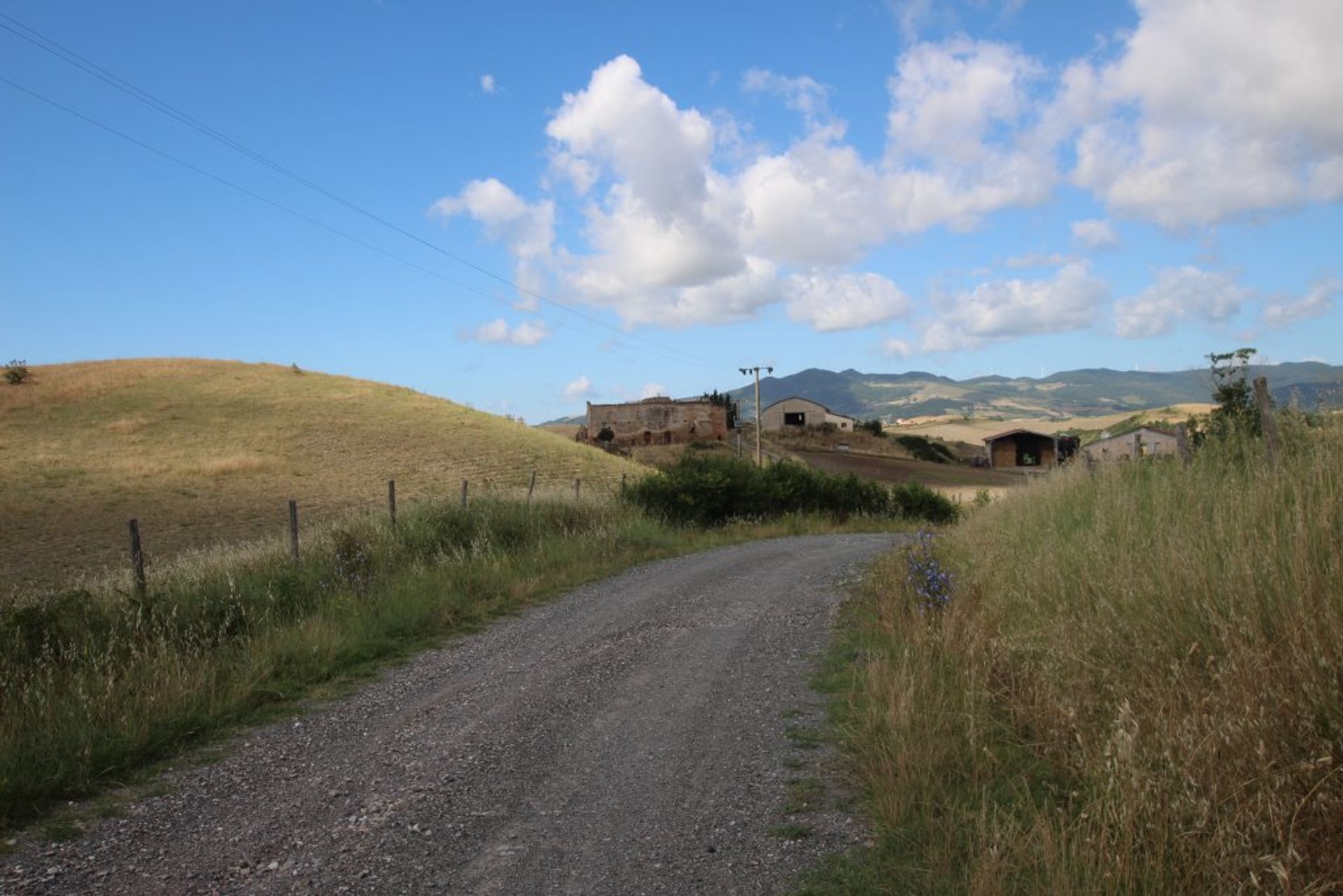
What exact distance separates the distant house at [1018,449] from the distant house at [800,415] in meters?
19.2

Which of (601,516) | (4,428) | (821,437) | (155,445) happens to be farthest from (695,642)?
(821,437)

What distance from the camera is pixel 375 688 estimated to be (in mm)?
7660

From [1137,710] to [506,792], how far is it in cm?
345

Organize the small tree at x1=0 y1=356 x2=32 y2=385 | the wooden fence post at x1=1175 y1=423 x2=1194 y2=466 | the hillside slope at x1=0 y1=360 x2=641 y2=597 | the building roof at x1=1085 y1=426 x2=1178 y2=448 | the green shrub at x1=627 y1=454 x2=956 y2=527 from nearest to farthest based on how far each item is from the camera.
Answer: the wooden fence post at x1=1175 y1=423 x2=1194 y2=466, the building roof at x1=1085 y1=426 x2=1178 y2=448, the green shrub at x1=627 y1=454 x2=956 y2=527, the hillside slope at x1=0 y1=360 x2=641 y2=597, the small tree at x1=0 y1=356 x2=32 y2=385

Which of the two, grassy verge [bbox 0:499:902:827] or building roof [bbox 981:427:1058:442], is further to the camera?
building roof [bbox 981:427:1058:442]

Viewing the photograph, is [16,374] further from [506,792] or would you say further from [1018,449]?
[1018,449]

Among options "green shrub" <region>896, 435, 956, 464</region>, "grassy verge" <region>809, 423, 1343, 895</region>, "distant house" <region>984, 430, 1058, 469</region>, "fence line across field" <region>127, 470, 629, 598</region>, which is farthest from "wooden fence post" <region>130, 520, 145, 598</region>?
"distant house" <region>984, 430, 1058, 469</region>

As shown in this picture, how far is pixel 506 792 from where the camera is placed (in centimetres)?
503

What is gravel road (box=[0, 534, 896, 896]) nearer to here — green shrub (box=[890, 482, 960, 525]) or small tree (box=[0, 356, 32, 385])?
green shrub (box=[890, 482, 960, 525])

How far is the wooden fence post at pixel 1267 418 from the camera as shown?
5966 millimetres

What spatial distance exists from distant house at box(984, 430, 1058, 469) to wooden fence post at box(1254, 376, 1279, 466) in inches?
3435

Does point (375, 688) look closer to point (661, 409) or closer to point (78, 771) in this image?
point (78, 771)

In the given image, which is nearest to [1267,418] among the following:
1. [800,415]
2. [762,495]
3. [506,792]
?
[506,792]

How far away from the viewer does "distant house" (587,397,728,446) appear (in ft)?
241
